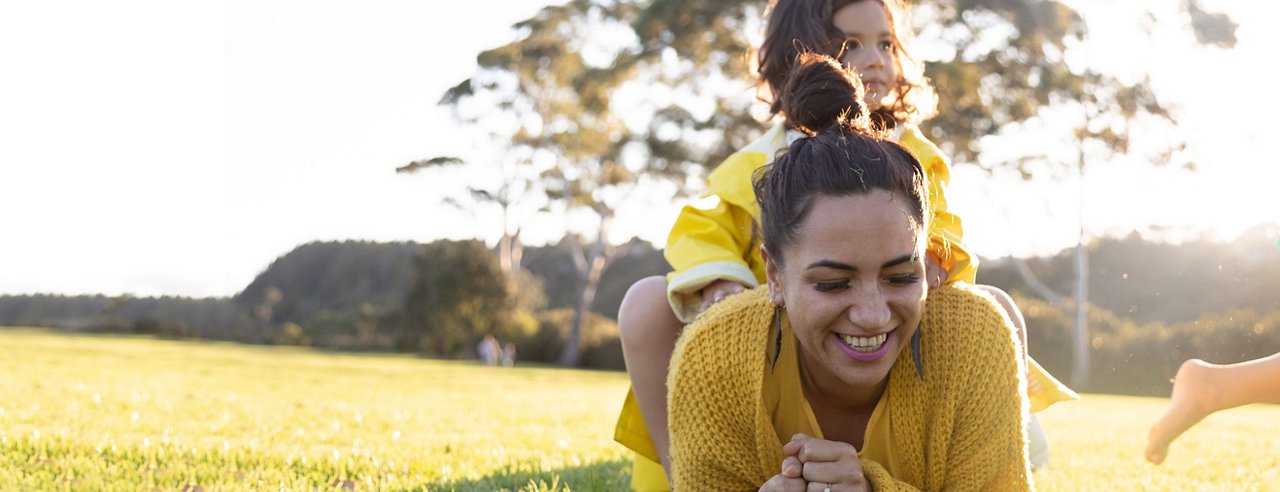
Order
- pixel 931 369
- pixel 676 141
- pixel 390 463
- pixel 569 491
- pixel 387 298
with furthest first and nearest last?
pixel 387 298
pixel 676 141
pixel 390 463
pixel 569 491
pixel 931 369

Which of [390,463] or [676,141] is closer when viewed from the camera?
[390,463]

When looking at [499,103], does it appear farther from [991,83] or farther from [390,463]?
[390,463]

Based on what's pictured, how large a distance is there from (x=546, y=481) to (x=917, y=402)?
1.50 m

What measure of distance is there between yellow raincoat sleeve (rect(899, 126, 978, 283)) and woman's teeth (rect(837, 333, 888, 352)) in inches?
15.9

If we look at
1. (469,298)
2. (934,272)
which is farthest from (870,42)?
(469,298)

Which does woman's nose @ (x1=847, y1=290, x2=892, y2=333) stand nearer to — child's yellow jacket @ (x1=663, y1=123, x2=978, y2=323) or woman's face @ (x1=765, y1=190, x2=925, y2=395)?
woman's face @ (x1=765, y1=190, x2=925, y2=395)

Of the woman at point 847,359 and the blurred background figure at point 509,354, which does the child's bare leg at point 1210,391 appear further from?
the blurred background figure at point 509,354

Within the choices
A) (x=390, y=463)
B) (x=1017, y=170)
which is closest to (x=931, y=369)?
(x=390, y=463)

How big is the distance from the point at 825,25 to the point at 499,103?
31.0 metres

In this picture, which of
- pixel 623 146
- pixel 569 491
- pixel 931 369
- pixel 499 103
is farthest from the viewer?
pixel 499 103

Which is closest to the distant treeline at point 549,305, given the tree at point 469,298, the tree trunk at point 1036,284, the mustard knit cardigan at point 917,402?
the tree at point 469,298

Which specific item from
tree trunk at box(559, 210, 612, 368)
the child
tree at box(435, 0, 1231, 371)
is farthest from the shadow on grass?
tree trunk at box(559, 210, 612, 368)

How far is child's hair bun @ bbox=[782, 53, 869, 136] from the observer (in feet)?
8.06

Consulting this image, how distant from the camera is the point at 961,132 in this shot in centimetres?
2184
